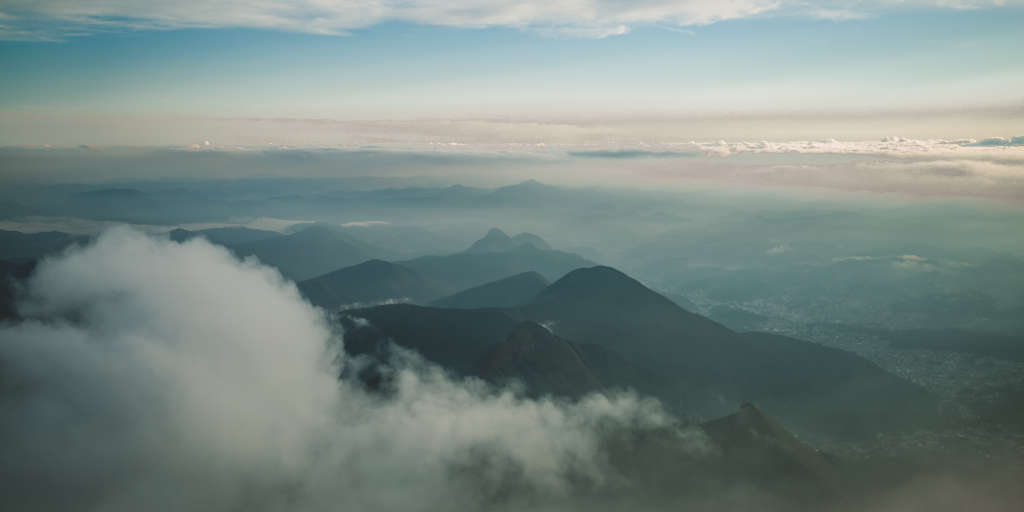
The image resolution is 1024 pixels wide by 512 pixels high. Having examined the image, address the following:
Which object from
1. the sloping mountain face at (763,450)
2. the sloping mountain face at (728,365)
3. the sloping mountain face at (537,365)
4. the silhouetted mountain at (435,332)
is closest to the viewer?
the sloping mountain face at (763,450)

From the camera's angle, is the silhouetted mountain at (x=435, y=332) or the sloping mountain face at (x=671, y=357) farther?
the sloping mountain face at (x=671, y=357)

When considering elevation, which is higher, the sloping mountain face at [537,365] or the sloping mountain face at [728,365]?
the sloping mountain face at [537,365]

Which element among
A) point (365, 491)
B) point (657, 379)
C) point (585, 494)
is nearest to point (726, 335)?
point (657, 379)

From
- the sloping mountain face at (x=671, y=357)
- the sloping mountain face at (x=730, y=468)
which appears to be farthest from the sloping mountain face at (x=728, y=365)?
the sloping mountain face at (x=730, y=468)

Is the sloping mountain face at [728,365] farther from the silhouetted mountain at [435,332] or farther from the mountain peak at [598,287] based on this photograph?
the silhouetted mountain at [435,332]

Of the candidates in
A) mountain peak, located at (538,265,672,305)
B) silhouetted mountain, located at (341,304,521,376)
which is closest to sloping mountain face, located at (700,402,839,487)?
silhouetted mountain, located at (341,304,521,376)

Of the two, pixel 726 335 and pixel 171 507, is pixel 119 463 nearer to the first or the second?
pixel 171 507

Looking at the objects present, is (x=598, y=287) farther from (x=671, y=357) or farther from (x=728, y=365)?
(x=728, y=365)

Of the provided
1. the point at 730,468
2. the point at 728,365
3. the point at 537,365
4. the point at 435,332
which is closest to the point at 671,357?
the point at 728,365
